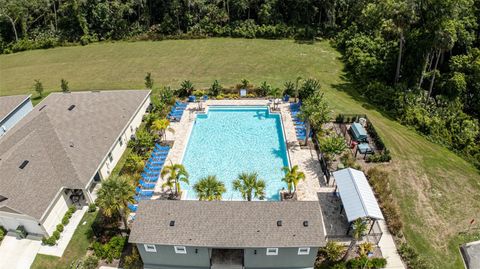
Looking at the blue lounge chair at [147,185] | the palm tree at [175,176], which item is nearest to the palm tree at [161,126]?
the palm tree at [175,176]

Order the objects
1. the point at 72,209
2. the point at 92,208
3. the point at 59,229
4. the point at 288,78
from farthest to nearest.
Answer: the point at 288,78
the point at 92,208
the point at 72,209
the point at 59,229

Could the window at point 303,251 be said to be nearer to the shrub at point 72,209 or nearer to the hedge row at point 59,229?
the hedge row at point 59,229

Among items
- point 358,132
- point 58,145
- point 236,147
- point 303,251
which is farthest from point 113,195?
point 358,132

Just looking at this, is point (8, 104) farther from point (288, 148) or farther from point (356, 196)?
point (356, 196)

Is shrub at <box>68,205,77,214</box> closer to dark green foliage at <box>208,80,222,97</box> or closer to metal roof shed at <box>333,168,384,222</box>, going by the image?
metal roof shed at <box>333,168,384,222</box>

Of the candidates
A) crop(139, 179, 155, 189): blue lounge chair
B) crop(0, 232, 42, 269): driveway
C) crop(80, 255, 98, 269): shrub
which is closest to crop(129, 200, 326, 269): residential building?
crop(80, 255, 98, 269): shrub

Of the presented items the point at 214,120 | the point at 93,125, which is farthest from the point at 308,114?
the point at 93,125
